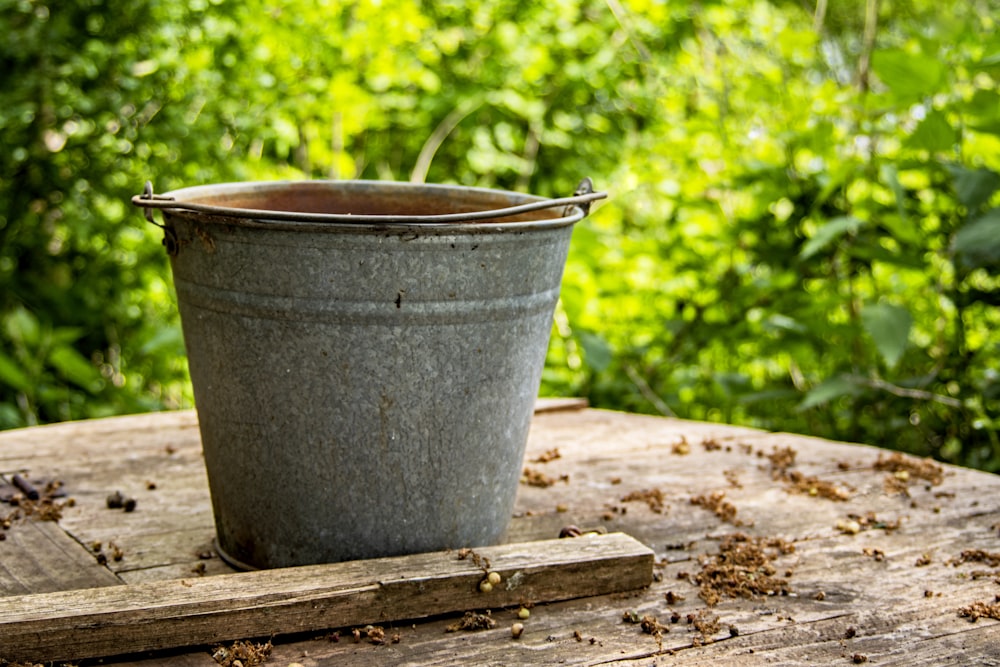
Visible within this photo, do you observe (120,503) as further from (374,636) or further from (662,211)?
(662,211)

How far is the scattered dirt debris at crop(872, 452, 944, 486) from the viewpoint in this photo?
2001 mm

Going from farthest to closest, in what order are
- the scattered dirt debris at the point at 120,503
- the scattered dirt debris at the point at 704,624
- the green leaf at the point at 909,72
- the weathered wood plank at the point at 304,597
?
the green leaf at the point at 909,72 < the scattered dirt debris at the point at 120,503 < the scattered dirt debris at the point at 704,624 < the weathered wood plank at the point at 304,597

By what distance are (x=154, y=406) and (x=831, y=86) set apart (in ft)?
7.31

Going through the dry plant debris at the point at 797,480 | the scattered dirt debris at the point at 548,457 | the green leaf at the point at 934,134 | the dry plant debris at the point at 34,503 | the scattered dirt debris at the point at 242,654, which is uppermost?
the green leaf at the point at 934,134

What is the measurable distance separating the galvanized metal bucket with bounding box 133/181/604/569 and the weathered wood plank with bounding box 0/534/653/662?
0.10 meters

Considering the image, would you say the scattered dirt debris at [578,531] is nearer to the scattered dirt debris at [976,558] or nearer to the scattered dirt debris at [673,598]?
the scattered dirt debris at [673,598]

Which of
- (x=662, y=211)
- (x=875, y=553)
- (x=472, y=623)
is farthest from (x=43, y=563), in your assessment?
(x=662, y=211)

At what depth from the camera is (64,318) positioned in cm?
341

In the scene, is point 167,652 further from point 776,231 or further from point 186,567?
point 776,231

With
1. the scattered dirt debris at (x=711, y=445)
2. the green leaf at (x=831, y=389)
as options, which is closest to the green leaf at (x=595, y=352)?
the scattered dirt debris at (x=711, y=445)

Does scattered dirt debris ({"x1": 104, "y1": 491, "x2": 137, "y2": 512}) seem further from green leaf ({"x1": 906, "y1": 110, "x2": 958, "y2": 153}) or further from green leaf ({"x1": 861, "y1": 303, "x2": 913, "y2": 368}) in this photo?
green leaf ({"x1": 906, "y1": 110, "x2": 958, "y2": 153})

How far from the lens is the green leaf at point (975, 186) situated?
218cm

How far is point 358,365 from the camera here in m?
1.39

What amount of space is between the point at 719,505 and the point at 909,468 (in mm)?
513
